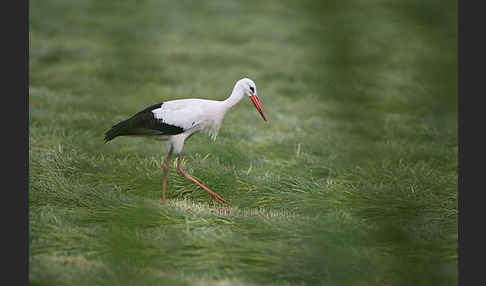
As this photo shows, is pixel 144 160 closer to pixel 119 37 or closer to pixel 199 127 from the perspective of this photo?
pixel 199 127

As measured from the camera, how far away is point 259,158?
21.4 ft

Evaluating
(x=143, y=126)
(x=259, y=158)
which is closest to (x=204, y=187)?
(x=143, y=126)

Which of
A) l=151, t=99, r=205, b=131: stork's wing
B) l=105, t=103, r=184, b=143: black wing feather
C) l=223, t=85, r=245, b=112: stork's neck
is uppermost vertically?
l=223, t=85, r=245, b=112: stork's neck

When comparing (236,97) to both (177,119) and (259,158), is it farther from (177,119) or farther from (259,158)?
(259,158)

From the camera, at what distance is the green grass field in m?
1.21

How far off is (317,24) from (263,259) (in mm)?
2463

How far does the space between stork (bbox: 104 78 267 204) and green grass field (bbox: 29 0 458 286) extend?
36 cm

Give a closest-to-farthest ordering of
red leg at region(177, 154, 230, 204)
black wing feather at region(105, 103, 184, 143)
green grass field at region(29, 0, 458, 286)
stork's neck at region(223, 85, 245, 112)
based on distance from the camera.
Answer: green grass field at region(29, 0, 458, 286)
black wing feather at region(105, 103, 184, 143)
stork's neck at region(223, 85, 245, 112)
red leg at region(177, 154, 230, 204)

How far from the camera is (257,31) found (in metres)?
12.0

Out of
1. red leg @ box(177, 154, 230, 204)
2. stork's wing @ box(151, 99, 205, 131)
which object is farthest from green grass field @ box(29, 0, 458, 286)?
stork's wing @ box(151, 99, 205, 131)

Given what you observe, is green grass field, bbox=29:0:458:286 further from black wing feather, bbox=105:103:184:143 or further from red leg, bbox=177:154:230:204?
black wing feather, bbox=105:103:184:143

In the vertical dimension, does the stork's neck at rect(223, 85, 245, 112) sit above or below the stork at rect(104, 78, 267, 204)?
above

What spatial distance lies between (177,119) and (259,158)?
179 centimetres

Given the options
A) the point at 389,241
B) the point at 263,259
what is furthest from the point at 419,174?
the point at 389,241
